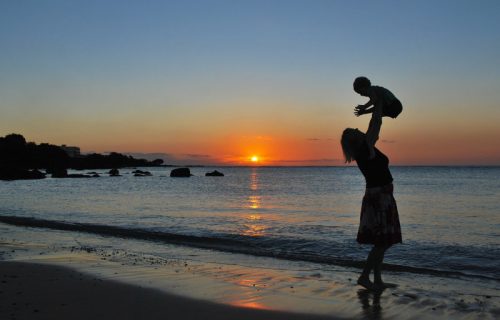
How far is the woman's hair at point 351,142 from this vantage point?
6379mm

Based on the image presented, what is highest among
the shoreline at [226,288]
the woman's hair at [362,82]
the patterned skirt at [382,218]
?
the woman's hair at [362,82]

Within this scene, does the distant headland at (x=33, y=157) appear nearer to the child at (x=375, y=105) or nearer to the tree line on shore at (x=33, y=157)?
the tree line on shore at (x=33, y=157)

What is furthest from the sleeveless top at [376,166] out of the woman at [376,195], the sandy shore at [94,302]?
the sandy shore at [94,302]

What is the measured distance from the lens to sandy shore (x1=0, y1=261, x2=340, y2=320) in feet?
17.8

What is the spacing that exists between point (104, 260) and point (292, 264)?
3892 millimetres

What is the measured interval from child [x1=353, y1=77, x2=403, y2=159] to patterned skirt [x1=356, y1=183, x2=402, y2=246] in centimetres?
53

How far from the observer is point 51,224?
17250mm

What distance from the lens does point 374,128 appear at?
619 cm

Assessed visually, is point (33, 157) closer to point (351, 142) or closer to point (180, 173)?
point (180, 173)

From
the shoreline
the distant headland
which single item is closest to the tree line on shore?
the distant headland

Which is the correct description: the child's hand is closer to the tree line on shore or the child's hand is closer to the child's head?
the child's head

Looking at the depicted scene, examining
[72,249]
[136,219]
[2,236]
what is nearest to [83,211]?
[136,219]

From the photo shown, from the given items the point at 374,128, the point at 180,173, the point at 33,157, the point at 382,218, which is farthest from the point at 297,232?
the point at 33,157

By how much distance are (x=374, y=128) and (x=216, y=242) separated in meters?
8.40
